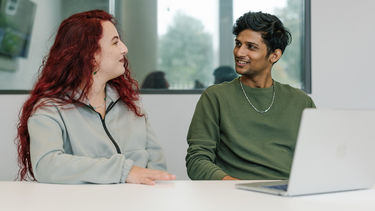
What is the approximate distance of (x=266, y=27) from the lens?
2.42 meters

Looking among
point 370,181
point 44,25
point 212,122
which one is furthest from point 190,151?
point 44,25

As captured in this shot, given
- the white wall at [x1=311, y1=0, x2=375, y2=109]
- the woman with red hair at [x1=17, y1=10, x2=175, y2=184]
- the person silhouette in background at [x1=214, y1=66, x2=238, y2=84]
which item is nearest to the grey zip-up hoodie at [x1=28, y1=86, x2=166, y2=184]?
the woman with red hair at [x1=17, y1=10, x2=175, y2=184]

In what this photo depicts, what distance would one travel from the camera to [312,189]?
1406 mm

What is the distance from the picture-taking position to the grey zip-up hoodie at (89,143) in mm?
1638

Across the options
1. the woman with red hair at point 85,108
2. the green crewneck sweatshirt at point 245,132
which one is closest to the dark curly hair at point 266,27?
the green crewneck sweatshirt at point 245,132

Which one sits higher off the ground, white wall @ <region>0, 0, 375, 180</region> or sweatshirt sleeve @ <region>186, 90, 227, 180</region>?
white wall @ <region>0, 0, 375, 180</region>

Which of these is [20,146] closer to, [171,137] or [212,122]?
[212,122]

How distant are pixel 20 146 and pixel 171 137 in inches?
69.8

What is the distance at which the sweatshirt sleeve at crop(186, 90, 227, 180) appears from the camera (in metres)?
2.08

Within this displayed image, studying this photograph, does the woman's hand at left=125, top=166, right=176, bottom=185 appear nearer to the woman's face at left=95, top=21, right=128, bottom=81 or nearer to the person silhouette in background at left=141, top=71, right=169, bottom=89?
the woman's face at left=95, top=21, right=128, bottom=81

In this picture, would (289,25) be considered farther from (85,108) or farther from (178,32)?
(85,108)

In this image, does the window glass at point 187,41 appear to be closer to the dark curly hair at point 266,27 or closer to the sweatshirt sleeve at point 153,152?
the dark curly hair at point 266,27

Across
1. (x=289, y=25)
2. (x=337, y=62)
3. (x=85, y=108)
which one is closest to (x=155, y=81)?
(x=289, y=25)

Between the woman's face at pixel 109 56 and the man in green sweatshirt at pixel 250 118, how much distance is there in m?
0.48
